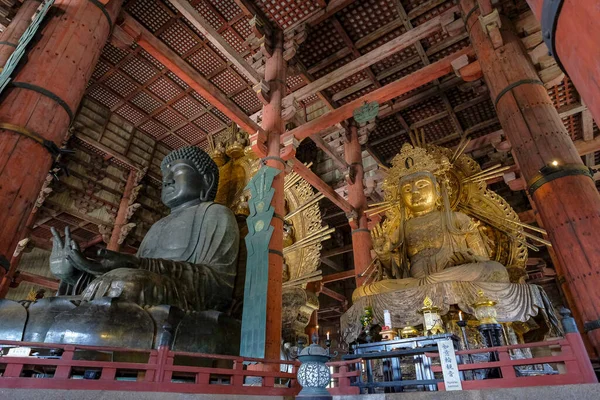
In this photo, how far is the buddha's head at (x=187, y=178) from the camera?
4199 millimetres

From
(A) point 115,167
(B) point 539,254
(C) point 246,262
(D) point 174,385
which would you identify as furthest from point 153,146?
(B) point 539,254

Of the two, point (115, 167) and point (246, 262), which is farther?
point (115, 167)

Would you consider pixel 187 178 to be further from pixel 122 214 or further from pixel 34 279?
pixel 34 279

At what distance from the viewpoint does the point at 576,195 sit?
2879 millimetres

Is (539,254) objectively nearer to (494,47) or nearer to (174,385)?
(494,47)

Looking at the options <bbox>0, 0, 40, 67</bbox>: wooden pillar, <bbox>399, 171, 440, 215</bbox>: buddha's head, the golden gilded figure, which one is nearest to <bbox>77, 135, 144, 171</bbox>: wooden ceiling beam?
<bbox>0, 0, 40, 67</bbox>: wooden pillar

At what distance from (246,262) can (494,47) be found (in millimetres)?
3608

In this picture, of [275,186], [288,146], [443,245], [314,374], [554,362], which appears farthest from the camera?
[288,146]

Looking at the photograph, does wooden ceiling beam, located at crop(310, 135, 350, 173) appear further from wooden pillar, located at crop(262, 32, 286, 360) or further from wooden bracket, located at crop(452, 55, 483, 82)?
wooden bracket, located at crop(452, 55, 483, 82)

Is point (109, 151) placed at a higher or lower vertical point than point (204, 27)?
higher

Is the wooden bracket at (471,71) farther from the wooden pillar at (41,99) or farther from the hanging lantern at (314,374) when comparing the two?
the wooden pillar at (41,99)

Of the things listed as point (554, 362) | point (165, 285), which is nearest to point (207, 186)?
point (165, 285)

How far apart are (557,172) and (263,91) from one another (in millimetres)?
3681

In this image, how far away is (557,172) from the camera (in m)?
3.02
